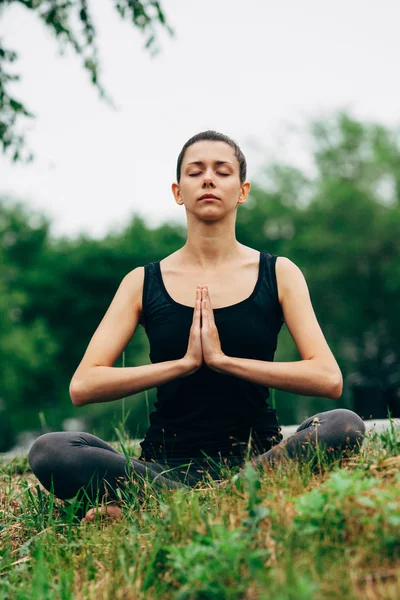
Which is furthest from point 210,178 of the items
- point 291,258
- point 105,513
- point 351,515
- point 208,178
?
point 291,258

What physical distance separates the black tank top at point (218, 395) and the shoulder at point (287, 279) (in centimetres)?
4

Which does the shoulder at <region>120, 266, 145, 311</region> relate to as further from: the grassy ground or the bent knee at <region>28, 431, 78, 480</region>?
the grassy ground

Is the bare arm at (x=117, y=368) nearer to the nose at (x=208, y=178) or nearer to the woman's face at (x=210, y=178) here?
the woman's face at (x=210, y=178)

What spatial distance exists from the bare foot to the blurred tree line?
25.6 meters

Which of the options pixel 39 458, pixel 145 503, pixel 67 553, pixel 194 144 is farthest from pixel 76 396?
pixel 194 144

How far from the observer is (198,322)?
390 centimetres

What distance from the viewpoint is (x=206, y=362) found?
3.80m

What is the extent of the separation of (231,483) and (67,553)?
30.3 inches

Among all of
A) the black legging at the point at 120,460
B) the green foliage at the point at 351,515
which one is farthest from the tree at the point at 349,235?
the green foliage at the point at 351,515

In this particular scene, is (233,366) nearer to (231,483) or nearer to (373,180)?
(231,483)

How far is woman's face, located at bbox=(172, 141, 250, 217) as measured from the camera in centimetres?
421

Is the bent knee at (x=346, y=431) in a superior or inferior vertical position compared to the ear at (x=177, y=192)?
inferior

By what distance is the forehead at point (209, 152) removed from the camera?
14.1 ft

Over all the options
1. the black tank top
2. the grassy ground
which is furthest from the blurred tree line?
the grassy ground
